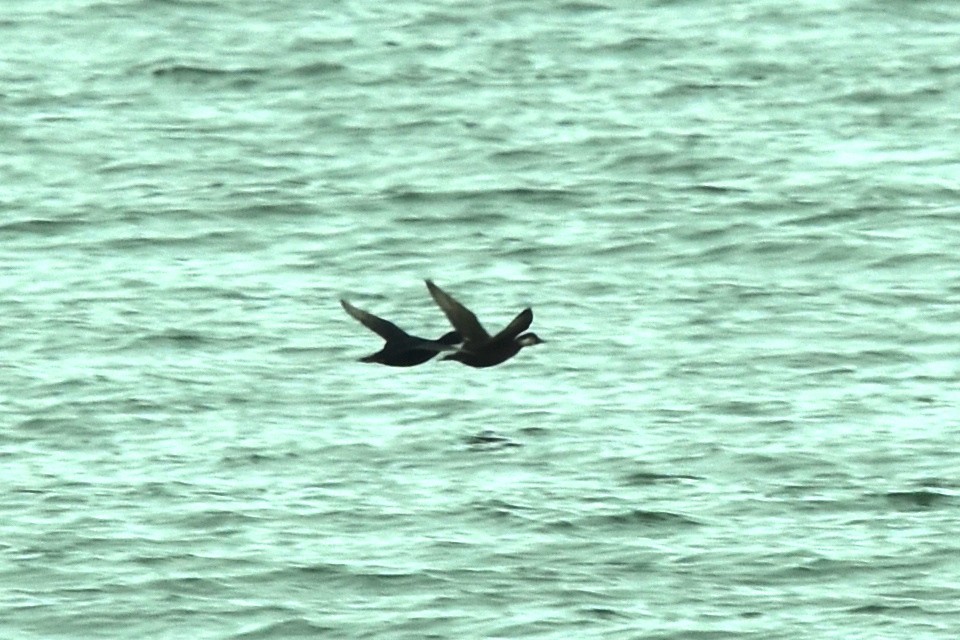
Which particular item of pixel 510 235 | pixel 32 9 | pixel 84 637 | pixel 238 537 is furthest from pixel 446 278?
pixel 32 9

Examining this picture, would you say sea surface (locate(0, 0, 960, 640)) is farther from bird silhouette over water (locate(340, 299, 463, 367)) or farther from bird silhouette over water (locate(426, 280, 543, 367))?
bird silhouette over water (locate(426, 280, 543, 367))

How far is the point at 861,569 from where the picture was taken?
1157 centimetres

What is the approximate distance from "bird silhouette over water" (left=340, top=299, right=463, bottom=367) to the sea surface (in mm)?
719

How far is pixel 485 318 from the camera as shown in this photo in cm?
1596

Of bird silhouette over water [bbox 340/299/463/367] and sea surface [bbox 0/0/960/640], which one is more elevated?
bird silhouette over water [bbox 340/299/463/367]

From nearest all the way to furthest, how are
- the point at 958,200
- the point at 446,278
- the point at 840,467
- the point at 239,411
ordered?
1. the point at 840,467
2. the point at 239,411
3. the point at 446,278
4. the point at 958,200

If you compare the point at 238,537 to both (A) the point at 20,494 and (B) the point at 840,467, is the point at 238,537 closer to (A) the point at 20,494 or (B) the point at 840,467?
(A) the point at 20,494

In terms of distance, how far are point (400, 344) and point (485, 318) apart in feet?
12.0

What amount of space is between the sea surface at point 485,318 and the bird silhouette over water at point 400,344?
72cm

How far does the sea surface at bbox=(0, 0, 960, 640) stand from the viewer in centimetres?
1155

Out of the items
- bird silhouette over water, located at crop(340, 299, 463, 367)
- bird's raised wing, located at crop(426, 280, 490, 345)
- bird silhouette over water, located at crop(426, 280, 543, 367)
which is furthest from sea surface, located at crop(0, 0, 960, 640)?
bird's raised wing, located at crop(426, 280, 490, 345)

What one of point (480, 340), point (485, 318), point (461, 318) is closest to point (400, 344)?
point (480, 340)

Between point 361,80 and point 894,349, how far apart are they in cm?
942

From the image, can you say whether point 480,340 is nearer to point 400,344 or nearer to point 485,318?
point 400,344
